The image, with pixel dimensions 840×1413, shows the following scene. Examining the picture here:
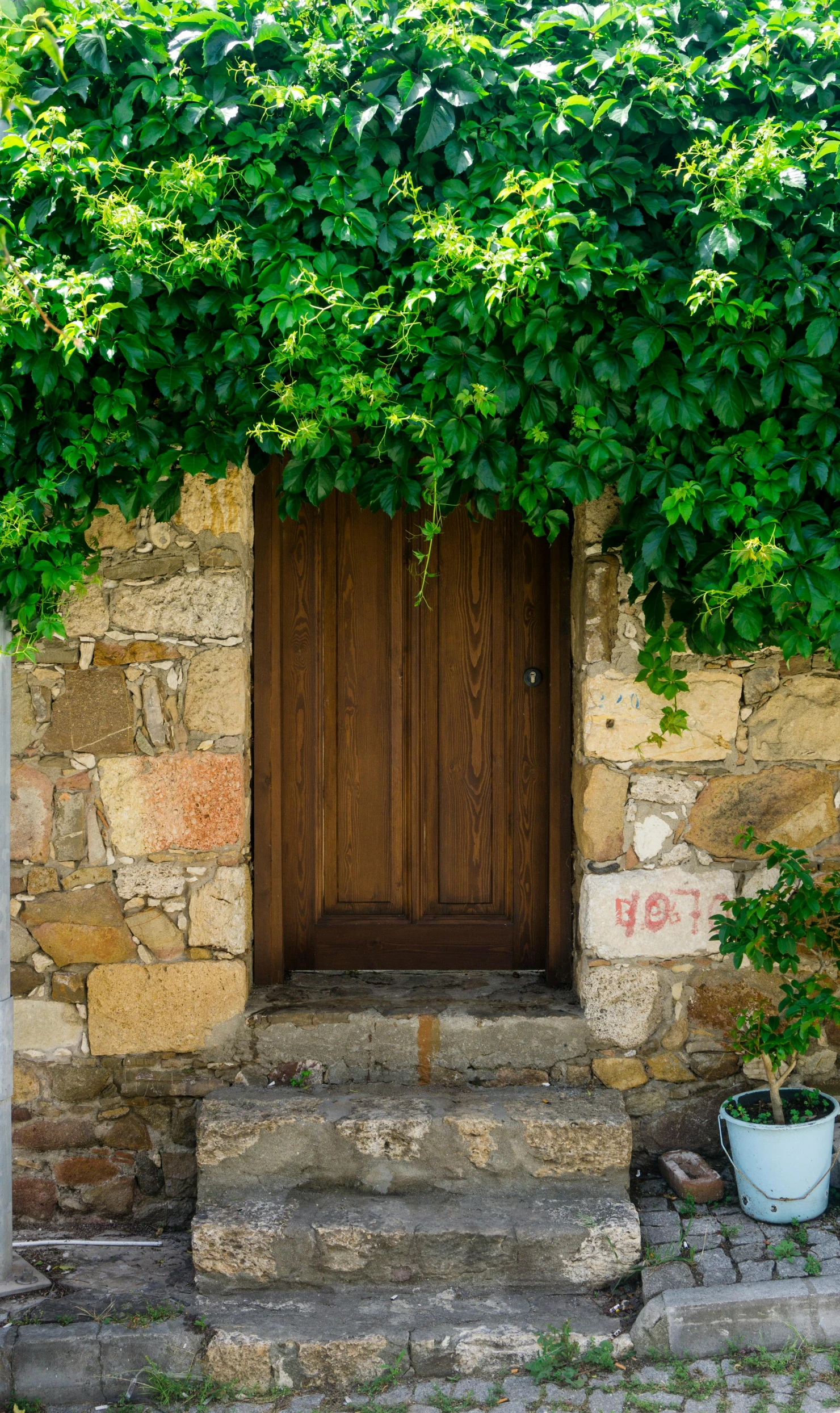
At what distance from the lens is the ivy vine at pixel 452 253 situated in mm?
2672

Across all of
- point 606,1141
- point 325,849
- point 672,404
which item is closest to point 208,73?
point 672,404

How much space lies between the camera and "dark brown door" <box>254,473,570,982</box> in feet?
11.6

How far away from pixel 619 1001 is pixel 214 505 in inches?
75.6

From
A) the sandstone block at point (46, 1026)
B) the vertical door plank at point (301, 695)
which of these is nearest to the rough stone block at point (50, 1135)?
the sandstone block at point (46, 1026)

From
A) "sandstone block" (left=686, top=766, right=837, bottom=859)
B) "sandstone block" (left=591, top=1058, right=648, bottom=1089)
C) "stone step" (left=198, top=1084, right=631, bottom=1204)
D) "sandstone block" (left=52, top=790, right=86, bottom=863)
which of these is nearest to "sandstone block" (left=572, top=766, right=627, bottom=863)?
"sandstone block" (left=686, top=766, right=837, bottom=859)

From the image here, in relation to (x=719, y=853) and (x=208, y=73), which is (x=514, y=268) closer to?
(x=208, y=73)

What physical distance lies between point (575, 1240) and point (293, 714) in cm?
175

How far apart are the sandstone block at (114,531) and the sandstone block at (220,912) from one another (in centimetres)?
102

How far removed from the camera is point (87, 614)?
322 cm

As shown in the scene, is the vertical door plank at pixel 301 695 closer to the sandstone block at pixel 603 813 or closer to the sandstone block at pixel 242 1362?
the sandstone block at pixel 603 813

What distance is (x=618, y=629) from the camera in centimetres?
322

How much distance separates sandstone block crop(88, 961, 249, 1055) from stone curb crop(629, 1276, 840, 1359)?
142cm

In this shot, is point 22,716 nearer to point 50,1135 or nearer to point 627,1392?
point 50,1135

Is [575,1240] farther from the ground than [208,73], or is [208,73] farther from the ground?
[208,73]
